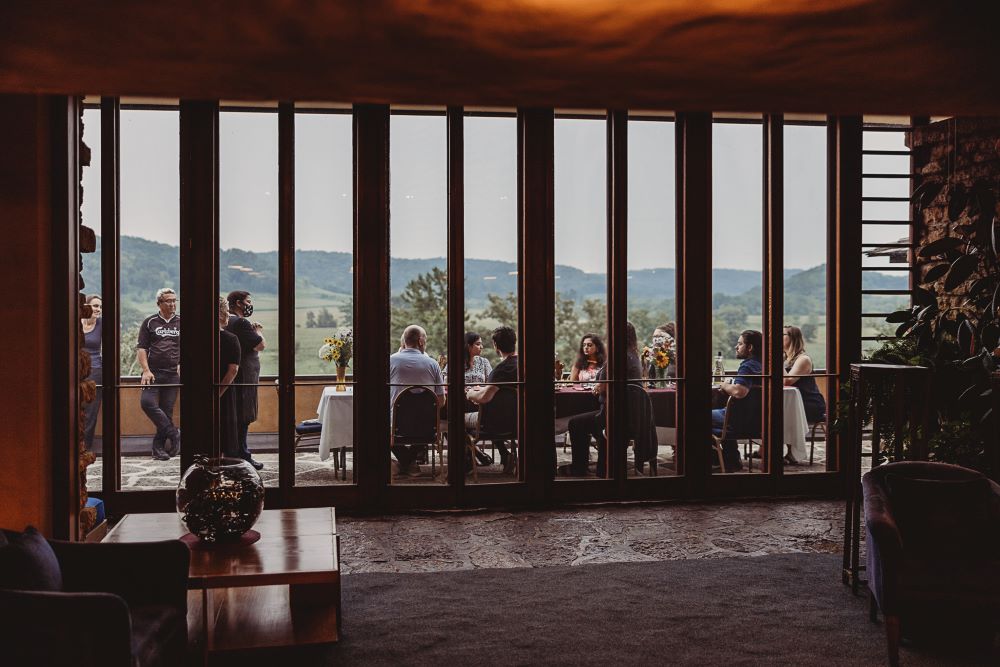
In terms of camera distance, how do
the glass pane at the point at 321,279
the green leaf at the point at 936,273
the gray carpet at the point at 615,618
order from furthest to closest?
the glass pane at the point at 321,279
the green leaf at the point at 936,273
the gray carpet at the point at 615,618

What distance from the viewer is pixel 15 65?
2871 millimetres

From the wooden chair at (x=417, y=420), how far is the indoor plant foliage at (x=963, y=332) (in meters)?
3.43

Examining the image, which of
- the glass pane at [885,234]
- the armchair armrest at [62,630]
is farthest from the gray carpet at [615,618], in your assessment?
the glass pane at [885,234]

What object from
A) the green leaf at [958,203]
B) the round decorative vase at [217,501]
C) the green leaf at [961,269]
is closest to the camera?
the round decorative vase at [217,501]

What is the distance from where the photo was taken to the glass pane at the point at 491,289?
242 inches

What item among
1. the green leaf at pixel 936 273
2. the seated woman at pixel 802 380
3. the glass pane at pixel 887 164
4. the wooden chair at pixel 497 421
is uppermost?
the glass pane at pixel 887 164

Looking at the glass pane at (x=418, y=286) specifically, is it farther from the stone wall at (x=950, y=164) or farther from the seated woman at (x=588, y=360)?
the stone wall at (x=950, y=164)

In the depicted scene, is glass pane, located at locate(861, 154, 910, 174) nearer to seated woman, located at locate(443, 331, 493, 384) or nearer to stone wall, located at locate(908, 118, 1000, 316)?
stone wall, located at locate(908, 118, 1000, 316)

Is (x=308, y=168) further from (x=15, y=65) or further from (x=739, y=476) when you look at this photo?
(x=739, y=476)

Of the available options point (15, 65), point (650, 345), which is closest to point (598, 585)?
point (650, 345)

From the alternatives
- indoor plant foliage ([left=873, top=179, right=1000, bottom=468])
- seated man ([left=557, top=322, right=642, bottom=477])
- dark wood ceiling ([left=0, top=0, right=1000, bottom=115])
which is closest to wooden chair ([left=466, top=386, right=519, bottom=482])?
seated man ([left=557, top=322, right=642, bottom=477])

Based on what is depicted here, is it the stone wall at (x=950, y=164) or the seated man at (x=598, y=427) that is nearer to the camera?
the stone wall at (x=950, y=164)

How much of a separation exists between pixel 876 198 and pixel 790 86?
4.11m

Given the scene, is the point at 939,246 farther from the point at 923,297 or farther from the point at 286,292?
the point at 286,292
